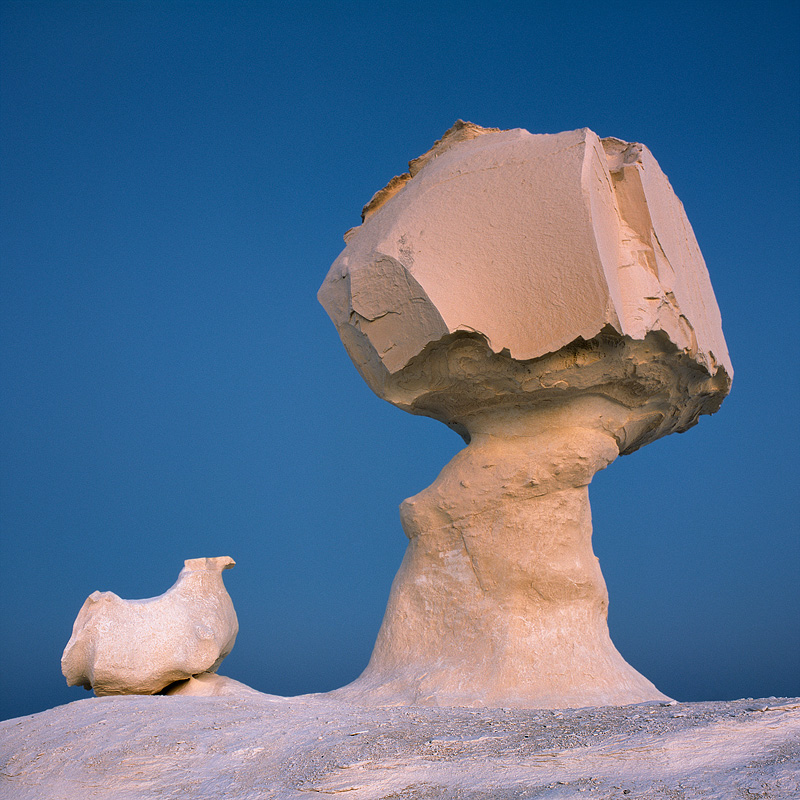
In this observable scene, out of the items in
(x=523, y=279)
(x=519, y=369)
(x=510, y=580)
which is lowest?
(x=510, y=580)

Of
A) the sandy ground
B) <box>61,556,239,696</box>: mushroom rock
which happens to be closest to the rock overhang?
<box>61,556,239,696</box>: mushroom rock

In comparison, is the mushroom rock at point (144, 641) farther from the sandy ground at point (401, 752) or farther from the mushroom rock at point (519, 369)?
the mushroom rock at point (519, 369)

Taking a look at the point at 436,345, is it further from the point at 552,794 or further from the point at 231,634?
the point at 552,794

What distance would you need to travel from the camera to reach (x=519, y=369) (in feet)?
16.4

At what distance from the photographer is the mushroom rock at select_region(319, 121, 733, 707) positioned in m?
4.77

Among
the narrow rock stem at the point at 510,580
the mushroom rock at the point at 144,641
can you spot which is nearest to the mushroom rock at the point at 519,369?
the narrow rock stem at the point at 510,580

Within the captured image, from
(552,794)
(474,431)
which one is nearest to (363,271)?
(474,431)

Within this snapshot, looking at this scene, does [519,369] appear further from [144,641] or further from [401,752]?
[144,641]

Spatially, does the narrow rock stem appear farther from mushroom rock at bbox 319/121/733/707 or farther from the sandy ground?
the sandy ground

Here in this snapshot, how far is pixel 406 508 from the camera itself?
5516 mm

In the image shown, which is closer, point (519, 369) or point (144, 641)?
point (519, 369)

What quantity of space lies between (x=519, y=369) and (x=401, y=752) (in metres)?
2.39

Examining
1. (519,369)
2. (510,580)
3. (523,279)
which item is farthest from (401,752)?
(523,279)

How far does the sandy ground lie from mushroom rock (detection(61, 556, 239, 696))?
0.67 metres
